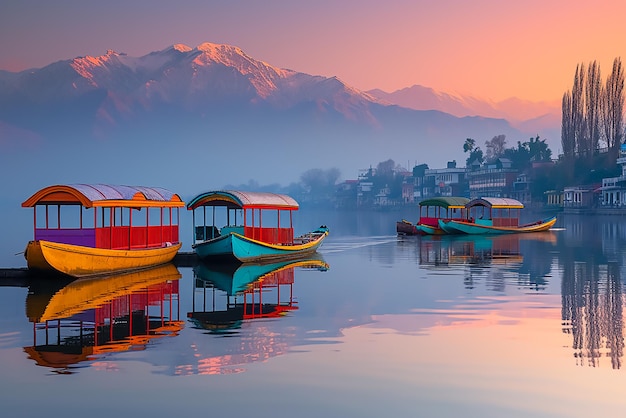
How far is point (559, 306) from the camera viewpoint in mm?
25891

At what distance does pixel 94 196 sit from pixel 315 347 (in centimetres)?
1762

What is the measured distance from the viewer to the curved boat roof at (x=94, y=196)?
3253cm

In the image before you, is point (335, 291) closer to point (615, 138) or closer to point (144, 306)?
point (144, 306)

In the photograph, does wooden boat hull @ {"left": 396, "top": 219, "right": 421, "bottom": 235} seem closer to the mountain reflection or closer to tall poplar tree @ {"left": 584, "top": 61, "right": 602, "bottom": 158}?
the mountain reflection

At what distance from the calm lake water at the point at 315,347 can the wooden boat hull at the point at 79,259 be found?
2.62 feet

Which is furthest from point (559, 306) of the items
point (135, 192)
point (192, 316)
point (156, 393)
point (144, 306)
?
point (135, 192)

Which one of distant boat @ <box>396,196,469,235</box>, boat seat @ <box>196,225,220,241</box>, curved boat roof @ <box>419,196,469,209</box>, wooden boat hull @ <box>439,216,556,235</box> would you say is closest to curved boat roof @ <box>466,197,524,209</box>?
curved boat roof @ <box>419,196,469,209</box>

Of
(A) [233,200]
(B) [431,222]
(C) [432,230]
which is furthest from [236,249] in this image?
(B) [431,222]

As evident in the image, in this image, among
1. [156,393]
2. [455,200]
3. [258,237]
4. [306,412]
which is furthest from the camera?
[455,200]

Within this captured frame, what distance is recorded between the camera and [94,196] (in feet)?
110

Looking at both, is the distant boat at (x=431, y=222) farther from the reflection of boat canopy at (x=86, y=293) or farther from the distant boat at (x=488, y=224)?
the reflection of boat canopy at (x=86, y=293)

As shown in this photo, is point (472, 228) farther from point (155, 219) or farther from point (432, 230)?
point (155, 219)

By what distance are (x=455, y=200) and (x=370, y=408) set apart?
65667 millimetres

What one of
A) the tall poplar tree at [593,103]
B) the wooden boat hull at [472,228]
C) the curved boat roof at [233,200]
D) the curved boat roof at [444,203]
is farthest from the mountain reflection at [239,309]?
the tall poplar tree at [593,103]
